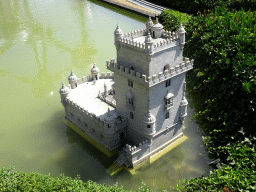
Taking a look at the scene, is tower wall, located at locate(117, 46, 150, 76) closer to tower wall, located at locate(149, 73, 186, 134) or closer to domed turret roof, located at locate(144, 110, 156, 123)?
tower wall, located at locate(149, 73, 186, 134)

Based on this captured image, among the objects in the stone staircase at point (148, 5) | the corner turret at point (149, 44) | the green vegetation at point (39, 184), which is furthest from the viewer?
the stone staircase at point (148, 5)

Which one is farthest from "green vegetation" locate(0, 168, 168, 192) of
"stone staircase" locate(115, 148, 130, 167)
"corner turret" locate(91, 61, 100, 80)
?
"corner turret" locate(91, 61, 100, 80)

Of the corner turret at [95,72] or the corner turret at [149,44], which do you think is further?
the corner turret at [95,72]

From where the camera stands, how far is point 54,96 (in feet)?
160

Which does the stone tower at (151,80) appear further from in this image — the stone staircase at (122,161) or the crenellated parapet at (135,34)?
the stone staircase at (122,161)

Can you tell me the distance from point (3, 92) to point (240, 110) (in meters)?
39.9

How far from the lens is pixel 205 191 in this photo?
23828 millimetres

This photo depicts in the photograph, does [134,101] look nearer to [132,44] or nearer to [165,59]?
[165,59]

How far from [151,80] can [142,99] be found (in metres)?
3.06

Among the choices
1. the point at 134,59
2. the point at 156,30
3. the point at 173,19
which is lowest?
the point at 173,19

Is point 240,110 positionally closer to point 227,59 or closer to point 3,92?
point 227,59

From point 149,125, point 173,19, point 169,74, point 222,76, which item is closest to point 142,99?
point 149,125

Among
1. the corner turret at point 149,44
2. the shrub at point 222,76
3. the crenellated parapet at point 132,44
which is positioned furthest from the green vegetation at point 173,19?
the corner turret at point 149,44

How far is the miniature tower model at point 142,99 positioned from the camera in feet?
99.6
